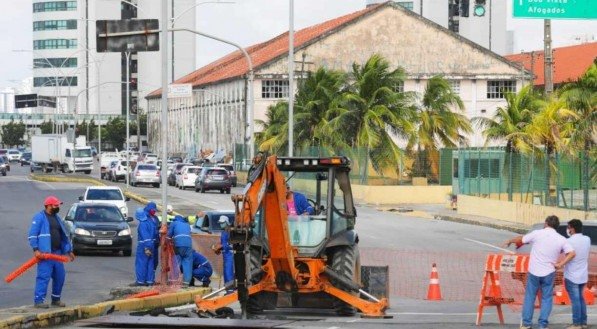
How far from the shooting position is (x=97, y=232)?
33781mm

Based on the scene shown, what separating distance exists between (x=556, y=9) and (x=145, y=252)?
37.1 feet

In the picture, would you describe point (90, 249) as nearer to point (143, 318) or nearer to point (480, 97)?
point (143, 318)

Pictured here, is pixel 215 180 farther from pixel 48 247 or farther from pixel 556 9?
pixel 48 247

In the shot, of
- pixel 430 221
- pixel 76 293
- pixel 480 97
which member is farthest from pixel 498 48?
pixel 76 293

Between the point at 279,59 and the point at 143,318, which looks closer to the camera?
the point at 143,318

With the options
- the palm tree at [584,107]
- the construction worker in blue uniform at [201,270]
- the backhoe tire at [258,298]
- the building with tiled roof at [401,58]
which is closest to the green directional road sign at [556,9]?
the construction worker in blue uniform at [201,270]

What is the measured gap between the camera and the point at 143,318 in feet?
56.6

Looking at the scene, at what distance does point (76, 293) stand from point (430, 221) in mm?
28049

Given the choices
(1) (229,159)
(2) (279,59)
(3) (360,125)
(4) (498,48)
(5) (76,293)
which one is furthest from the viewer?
→ (4) (498,48)

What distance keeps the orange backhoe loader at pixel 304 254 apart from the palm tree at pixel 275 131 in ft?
174

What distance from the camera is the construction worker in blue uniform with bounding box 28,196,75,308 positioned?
19566 millimetres

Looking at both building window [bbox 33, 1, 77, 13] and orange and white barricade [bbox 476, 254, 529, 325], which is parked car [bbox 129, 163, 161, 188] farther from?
building window [bbox 33, 1, 77, 13]

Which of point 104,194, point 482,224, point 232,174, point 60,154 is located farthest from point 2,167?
point 482,224

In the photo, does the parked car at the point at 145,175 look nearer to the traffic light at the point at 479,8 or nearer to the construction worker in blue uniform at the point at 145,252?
the traffic light at the point at 479,8
